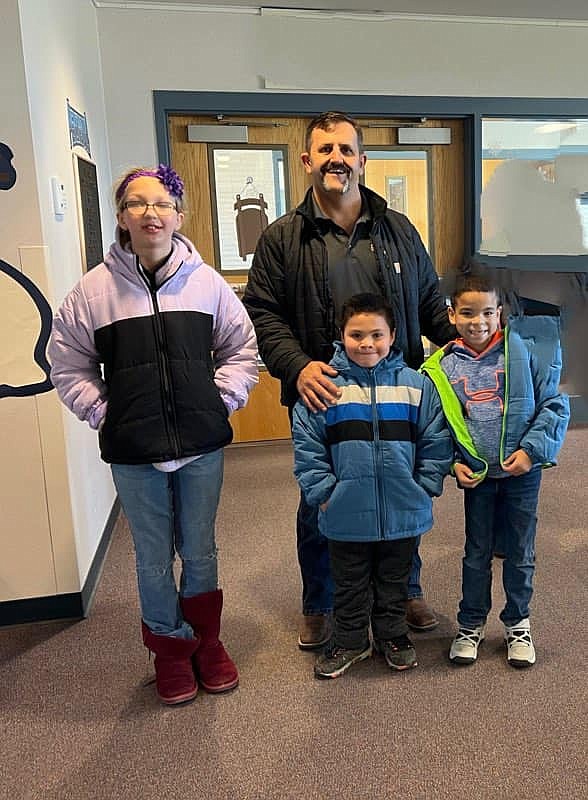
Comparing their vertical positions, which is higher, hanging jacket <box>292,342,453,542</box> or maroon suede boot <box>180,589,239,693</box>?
hanging jacket <box>292,342,453,542</box>

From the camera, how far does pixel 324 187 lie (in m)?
1.83

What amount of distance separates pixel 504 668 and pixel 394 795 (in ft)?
1.87

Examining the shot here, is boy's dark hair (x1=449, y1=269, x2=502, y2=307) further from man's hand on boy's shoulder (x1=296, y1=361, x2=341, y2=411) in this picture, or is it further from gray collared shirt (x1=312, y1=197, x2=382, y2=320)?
man's hand on boy's shoulder (x1=296, y1=361, x2=341, y2=411)

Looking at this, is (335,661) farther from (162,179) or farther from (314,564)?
(162,179)

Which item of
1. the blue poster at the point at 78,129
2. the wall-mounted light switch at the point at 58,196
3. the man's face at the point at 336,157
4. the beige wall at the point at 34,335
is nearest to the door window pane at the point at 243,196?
the blue poster at the point at 78,129

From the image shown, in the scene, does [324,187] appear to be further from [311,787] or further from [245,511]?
[245,511]

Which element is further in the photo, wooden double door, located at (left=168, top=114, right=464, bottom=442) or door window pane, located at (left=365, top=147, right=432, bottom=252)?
door window pane, located at (left=365, top=147, right=432, bottom=252)

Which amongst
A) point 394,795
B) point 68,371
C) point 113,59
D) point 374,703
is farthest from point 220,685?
point 113,59

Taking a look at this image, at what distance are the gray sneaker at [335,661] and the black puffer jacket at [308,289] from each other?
692mm

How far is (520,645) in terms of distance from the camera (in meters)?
1.93

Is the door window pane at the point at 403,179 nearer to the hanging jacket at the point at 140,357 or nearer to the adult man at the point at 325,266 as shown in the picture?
the adult man at the point at 325,266

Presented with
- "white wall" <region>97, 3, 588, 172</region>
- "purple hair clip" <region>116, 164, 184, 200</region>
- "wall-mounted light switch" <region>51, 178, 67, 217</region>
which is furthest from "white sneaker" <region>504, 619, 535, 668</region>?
"white wall" <region>97, 3, 588, 172</region>

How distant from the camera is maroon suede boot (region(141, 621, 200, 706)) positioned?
1.82 m

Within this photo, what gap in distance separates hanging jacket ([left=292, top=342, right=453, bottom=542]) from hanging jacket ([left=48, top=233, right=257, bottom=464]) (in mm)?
275
